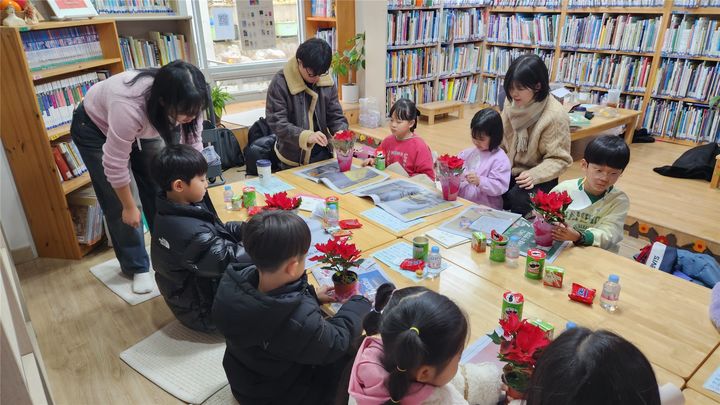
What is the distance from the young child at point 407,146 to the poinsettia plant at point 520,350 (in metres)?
1.77

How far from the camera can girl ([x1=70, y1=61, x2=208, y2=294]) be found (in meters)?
1.83

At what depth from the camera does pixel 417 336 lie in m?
0.91

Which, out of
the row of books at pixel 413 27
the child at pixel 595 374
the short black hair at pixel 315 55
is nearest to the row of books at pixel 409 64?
the row of books at pixel 413 27

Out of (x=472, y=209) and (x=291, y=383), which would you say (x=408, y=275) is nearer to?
(x=291, y=383)

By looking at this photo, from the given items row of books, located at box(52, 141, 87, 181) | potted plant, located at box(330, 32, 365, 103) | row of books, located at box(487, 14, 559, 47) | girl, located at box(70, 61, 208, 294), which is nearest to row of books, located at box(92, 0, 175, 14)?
row of books, located at box(52, 141, 87, 181)

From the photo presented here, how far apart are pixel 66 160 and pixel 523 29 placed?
5.04 metres

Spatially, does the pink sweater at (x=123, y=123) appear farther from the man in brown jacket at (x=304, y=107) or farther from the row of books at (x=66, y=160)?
the row of books at (x=66, y=160)

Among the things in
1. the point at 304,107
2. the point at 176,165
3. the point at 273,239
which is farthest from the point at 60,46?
the point at 273,239

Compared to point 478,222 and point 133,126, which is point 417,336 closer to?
point 478,222

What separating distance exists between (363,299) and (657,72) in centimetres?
463

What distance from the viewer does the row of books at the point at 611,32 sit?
4.52 m

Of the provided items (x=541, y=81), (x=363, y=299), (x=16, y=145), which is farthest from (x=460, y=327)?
(x=16, y=145)

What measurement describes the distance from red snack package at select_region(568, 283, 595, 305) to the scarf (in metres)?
1.36

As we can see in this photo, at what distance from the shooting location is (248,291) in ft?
4.10
